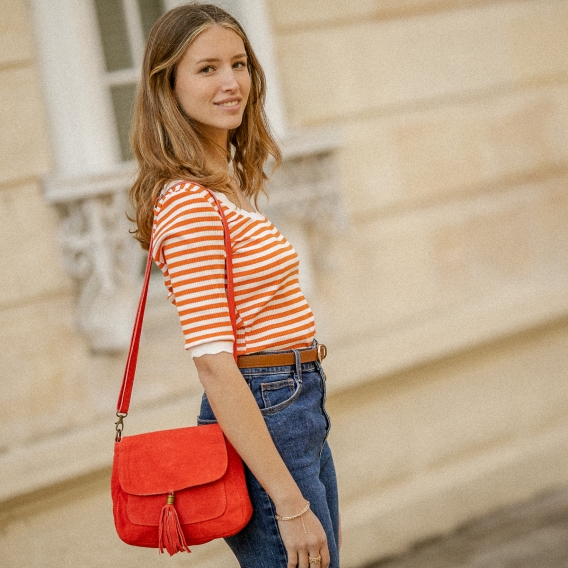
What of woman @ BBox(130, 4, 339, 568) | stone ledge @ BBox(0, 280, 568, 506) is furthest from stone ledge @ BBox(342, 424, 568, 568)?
woman @ BBox(130, 4, 339, 568)

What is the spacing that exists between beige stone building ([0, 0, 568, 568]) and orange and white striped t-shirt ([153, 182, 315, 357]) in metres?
1.62

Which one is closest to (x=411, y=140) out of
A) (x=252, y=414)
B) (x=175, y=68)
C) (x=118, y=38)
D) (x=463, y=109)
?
(x=463, y=109)

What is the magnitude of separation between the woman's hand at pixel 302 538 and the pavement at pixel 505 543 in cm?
221

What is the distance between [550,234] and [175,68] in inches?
124

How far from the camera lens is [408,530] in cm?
407

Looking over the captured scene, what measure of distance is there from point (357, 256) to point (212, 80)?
87.7 inches

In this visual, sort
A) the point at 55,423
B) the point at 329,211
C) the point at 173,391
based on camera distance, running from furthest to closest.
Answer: the point at 329,211
the point at 173,391
the point at 55,423

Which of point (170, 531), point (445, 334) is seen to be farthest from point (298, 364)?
point (445, 334)

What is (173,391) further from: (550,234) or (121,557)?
(550,234)

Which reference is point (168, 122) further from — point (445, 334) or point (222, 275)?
point (445, 334)

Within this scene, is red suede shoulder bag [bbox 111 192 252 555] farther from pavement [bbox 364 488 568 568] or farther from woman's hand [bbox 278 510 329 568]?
pavement [bbox 364 488 568 568]

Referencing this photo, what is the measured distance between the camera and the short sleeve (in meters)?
1.67

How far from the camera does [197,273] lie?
5.49 feet

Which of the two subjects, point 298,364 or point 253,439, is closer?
point 253,439
